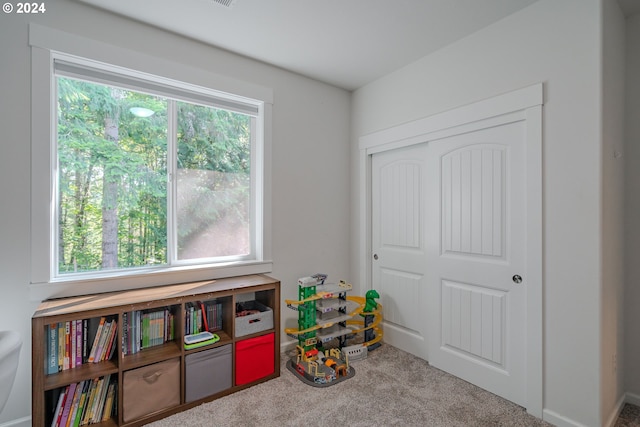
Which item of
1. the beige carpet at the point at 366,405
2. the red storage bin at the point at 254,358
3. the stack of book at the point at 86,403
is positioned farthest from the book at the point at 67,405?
the red storage bin at the point at 254,358

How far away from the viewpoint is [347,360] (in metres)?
2.59

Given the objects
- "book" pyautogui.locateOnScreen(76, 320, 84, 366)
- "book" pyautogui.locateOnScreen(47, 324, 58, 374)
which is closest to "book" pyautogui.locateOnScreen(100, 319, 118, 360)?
"book" pyautogui.locateOnScreen(76, 320, 84, 366)

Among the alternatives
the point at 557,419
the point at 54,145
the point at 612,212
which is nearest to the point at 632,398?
the point at 557,419

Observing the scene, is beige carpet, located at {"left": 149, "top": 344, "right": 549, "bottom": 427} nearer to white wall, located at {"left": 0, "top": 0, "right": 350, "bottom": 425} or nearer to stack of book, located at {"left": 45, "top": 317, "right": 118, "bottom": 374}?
stack of book, located at {"left": 45, "top": 317, "right": 118, "bottom": 374}

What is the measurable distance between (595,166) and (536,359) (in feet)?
3.99

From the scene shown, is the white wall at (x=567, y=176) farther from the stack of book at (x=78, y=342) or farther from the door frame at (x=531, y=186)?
the stack of book at (x=78, y=342)

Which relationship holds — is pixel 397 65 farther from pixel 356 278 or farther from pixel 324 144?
pixel 356 278

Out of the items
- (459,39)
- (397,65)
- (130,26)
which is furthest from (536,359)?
(130,26)

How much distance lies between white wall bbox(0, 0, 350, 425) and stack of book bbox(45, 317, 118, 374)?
255mm

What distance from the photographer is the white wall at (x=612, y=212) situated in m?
1.81

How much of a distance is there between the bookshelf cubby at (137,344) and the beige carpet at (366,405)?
0.12 metres

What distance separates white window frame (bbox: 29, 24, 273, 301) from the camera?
1.89 metres

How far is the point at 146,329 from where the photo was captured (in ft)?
6.91

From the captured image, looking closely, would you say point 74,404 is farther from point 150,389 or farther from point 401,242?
point 401,242
